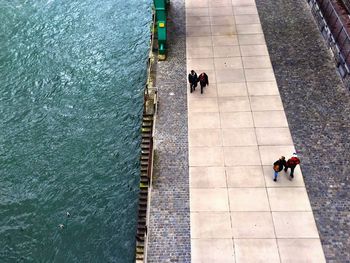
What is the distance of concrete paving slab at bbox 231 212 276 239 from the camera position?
13.3 meters

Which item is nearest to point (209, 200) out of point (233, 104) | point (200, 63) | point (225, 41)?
point (233, 104)

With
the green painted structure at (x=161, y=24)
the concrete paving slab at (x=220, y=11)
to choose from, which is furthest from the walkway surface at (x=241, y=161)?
the concrete paving slab at (x=220, y=11)

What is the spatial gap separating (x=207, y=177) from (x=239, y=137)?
2.59m

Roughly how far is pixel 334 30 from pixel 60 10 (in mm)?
19336

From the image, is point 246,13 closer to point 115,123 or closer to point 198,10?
point 198,10

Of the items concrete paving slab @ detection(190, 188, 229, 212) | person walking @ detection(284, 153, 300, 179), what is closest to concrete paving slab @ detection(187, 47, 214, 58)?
person walking @ detection(284, 153, 300, 179)

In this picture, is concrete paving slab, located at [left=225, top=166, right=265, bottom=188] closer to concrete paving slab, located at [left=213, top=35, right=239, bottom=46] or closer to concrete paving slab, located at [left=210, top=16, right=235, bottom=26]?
concrete paving slab, located at [left=213, top=35, right=239, bottom=46]

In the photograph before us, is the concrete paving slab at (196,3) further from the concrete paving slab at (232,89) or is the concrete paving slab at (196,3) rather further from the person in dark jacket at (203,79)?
the person in dark jacket at (203,79)

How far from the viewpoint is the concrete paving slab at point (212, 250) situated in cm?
1273

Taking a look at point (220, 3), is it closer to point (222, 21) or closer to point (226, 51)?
point (222, 21)

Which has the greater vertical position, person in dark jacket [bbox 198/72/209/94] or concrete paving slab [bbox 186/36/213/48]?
person in dark jacket [bbox 198/72/209/94]

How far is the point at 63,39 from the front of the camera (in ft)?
85.4

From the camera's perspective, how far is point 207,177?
15156mm

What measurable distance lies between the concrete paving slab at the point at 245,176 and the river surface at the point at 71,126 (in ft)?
14.6
